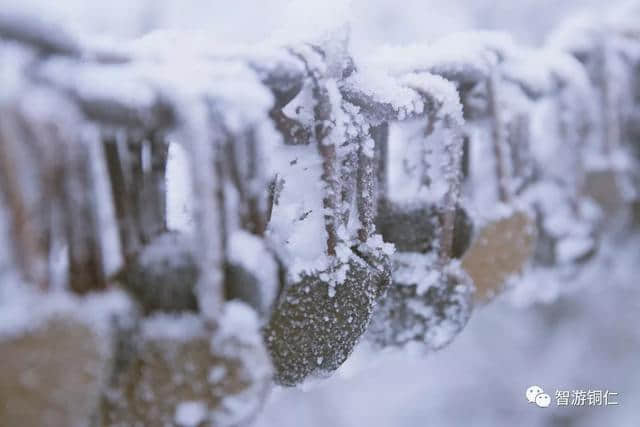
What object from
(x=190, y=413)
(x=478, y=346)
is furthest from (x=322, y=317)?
(x=478, y=346)

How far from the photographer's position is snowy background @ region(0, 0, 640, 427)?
146 cm

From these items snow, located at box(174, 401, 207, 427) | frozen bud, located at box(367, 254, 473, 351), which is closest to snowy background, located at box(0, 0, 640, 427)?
frozen bud, located at box(367, 254, 473, 351)

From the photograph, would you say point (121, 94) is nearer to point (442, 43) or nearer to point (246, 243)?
point (246, 243)

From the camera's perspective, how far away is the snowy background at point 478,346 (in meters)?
1.46

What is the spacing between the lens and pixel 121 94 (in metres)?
0.29

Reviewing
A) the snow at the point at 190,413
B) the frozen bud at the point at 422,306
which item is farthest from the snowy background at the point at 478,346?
the snow at the point at 190,413

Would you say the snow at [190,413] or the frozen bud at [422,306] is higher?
the snow at [190,413]

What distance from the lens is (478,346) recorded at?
6.37ft

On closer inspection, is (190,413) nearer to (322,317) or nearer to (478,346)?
(322,317)

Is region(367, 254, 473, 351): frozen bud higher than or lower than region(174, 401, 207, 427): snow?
lower

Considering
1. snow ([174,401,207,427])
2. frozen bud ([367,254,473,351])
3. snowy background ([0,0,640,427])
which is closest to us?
snow ([174,401,207,427])

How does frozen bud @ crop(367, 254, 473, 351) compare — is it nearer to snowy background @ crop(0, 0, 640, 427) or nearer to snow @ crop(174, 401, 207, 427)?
snow @ crop(174, 401, 207, 427)

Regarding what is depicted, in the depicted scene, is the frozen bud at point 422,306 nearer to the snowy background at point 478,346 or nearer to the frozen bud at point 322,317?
the frozen bud at point 322,317

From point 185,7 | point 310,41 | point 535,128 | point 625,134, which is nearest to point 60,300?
point 310,41
